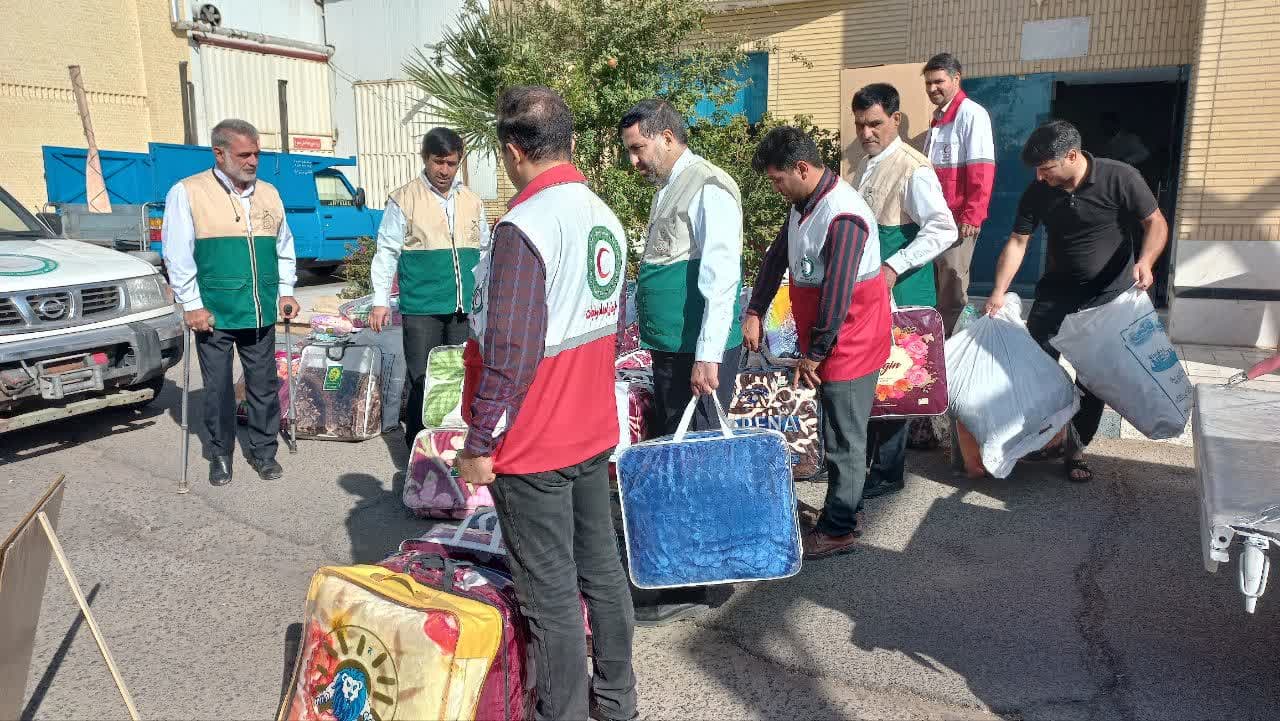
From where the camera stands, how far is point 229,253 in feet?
17.5

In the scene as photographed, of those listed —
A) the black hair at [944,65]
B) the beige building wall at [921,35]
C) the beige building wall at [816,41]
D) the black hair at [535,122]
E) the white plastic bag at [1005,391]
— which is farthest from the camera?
the beige building wall at [816,41]

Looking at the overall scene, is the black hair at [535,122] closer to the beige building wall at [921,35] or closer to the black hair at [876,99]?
the black hair at [876,99]

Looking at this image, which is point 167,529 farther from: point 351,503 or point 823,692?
point 823,692

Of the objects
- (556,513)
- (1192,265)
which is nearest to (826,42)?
(1192,265)

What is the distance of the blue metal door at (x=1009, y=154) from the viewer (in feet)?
33.9

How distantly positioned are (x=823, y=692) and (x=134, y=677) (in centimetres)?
238

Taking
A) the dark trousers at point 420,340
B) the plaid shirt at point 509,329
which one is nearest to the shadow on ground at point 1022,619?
the plaid shirt at point 509,329

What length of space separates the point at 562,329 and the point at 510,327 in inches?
7.2

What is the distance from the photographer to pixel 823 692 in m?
3.27

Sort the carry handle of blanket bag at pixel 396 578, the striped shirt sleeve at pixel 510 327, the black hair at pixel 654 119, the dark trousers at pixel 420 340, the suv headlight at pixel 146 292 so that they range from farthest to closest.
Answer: the suv headlight at pixel 146 292 → the dark trousers at pixel 420 340 → the black hair at pixel 654 119 → the carry handle of blanket bag at pixel 396 578 → the striped shirt sleeve at pixel 510 327

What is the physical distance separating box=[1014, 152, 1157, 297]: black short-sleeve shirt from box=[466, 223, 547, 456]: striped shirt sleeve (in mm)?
3602

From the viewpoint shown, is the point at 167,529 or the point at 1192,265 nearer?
the point at 167,529

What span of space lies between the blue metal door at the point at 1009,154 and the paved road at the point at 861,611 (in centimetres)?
578

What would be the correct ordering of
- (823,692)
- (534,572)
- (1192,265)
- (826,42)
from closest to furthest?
(534,572) → (823,692) → (1192,265) → (826,42)
